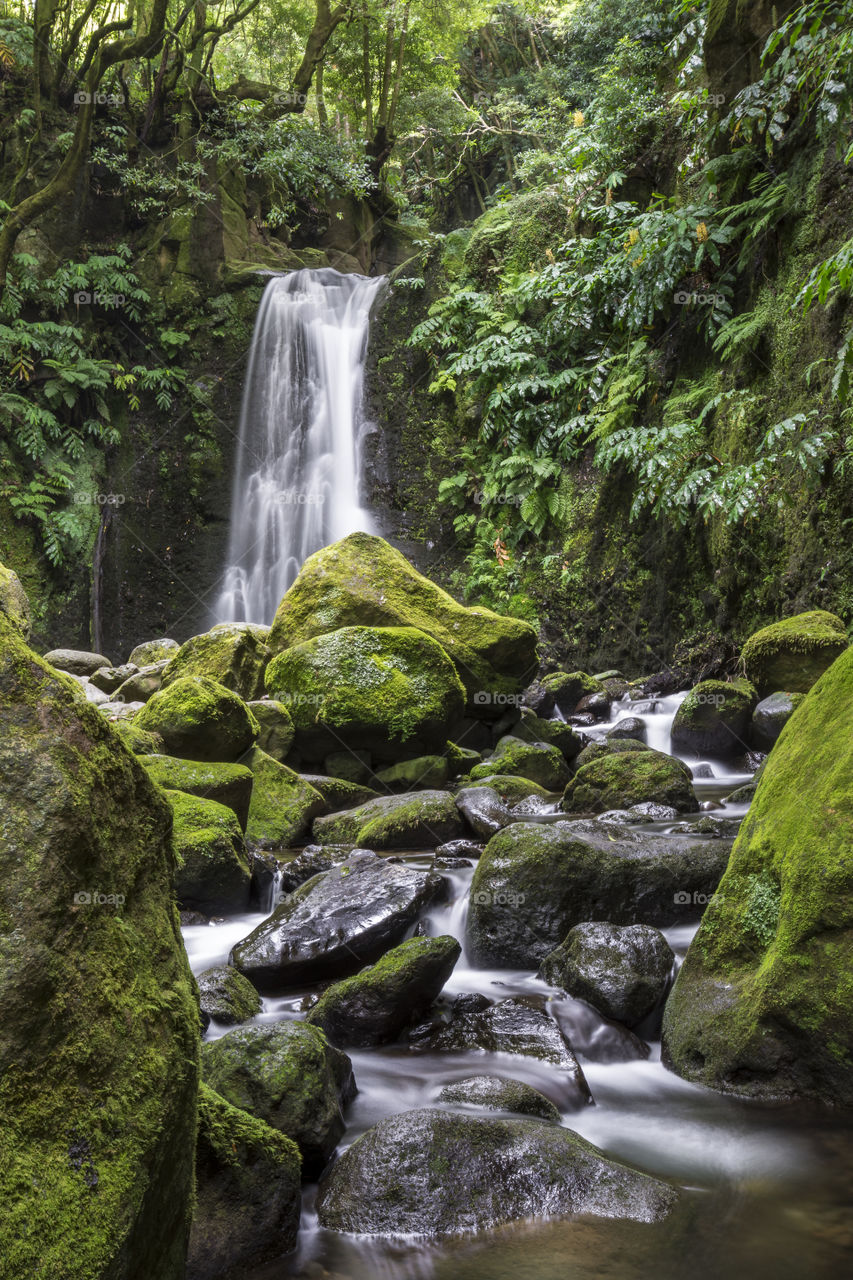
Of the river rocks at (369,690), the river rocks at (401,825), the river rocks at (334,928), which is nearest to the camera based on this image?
the river rocks at (334,928)

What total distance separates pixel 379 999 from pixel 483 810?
9.69 ft

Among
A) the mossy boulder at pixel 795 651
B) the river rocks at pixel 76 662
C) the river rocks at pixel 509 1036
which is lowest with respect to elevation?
the river rocks at pixel 76 662

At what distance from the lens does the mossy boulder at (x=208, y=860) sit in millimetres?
5117

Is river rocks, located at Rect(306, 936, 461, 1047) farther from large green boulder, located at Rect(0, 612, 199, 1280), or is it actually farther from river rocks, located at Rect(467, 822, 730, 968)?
large green boulder, located at Rect(0, 612, 199, 1280)

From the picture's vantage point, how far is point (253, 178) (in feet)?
65.2

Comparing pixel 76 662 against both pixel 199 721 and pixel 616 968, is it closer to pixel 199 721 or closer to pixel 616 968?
pixel 199 721

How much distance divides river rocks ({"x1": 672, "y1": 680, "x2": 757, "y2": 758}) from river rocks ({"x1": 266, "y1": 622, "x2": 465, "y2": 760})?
2.33m

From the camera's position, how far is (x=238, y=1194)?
86.9 inches

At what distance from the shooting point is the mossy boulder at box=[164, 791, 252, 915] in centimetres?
512

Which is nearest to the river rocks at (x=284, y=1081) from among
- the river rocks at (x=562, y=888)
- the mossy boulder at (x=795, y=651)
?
the river rocks at (x=562, y=888)

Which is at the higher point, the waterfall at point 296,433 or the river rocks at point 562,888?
the waterfall at point 296,433

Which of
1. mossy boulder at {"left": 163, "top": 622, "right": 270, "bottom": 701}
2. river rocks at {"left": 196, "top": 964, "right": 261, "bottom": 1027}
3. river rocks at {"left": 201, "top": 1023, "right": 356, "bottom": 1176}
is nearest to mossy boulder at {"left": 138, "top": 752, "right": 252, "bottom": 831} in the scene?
river rocks at {"left": 196, "top": 964, "right": 261, "bottom": 1027}

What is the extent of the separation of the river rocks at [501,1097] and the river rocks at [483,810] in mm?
3097

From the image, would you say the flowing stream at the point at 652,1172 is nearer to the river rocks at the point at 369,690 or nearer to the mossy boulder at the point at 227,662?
the river rocks at the point at 369,690
